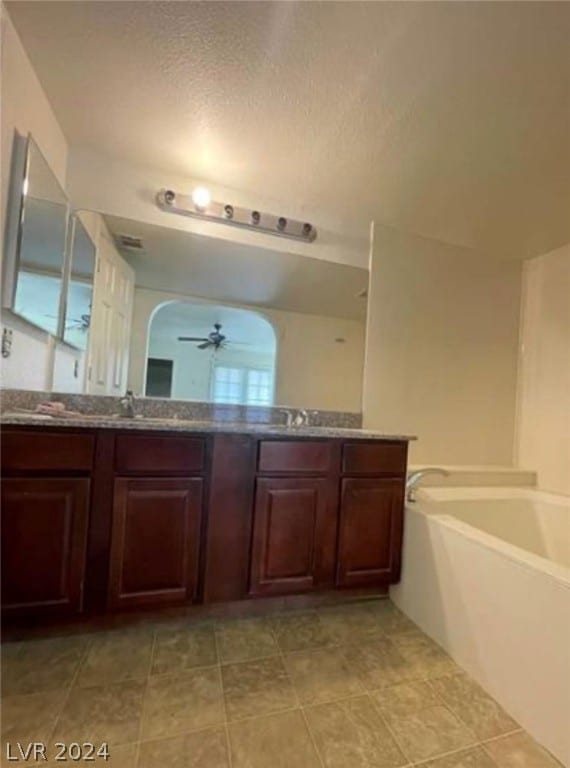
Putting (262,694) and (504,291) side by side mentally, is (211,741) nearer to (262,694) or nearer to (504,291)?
(262,694)

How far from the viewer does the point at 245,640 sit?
156cm

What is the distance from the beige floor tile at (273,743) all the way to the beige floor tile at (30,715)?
521 millimetres

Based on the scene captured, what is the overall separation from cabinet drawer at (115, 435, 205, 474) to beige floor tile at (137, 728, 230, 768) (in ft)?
2.67

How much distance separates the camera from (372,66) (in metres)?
1.34

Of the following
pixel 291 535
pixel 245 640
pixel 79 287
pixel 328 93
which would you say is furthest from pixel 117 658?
pixel 328 93

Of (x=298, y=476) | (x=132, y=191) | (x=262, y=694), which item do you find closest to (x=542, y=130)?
(x=298, y=476)

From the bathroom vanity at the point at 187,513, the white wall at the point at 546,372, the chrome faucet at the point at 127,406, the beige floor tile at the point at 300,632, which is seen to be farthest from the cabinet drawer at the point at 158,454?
the white wall at the point at 546,372

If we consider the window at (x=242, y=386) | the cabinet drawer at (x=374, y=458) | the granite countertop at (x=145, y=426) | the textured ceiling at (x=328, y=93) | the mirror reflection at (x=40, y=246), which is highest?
the textured ceiling at (x=328, y=93)

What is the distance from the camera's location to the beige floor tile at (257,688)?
3.95 feet

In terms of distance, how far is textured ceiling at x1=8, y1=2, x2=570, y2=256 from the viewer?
1.21 m

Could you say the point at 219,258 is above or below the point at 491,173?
below

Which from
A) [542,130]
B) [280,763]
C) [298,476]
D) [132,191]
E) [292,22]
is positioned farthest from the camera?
[132,191]

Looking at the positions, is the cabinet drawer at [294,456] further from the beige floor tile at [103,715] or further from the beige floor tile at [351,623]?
the beige floor tile at [103,715]

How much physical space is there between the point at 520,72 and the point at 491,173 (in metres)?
0.59
